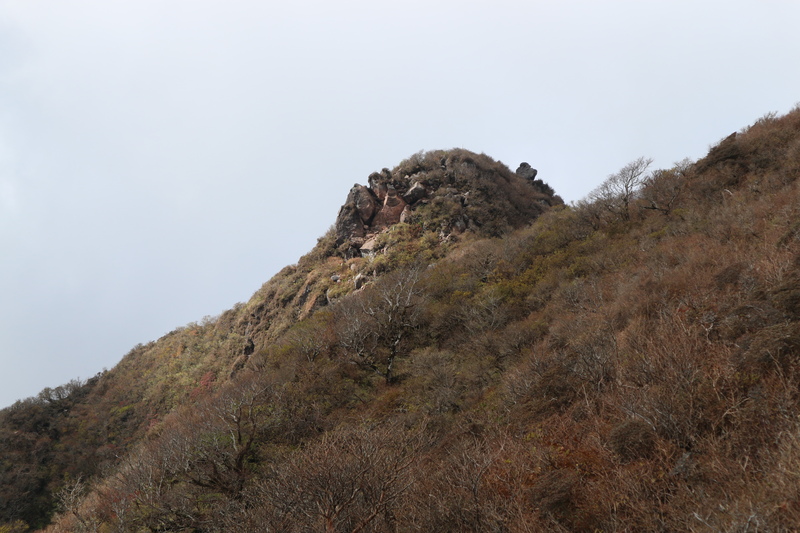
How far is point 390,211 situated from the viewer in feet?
137

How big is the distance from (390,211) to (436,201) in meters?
5.53

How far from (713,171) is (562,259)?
35.3 ft

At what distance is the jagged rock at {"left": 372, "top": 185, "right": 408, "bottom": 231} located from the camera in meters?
41.2

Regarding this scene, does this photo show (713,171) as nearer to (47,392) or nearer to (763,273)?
(763,273)

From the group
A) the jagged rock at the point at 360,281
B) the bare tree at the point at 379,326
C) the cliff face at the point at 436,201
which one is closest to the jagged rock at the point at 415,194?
the cliff face at the point at 436,201

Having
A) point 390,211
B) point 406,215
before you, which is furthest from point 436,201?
point 390,211

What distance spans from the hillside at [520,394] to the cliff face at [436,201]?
126 cm

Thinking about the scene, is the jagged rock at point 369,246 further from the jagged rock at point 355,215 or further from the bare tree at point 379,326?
the bare tree at point 379,326

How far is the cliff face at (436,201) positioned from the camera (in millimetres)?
38969

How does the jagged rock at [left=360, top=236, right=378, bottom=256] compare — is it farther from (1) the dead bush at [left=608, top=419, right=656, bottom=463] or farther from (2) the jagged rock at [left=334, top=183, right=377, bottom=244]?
(1) the dead bush at [left=608, top=419, right=656, bottom=463]

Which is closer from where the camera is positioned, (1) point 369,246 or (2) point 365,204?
(1) point 369,246

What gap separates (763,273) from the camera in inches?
356

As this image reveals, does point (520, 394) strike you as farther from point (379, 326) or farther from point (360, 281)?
point (360, 281)

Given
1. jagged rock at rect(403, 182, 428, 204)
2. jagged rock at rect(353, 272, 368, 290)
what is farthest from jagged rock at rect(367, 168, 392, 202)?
jagged rock at rect(353, 272, 368, 290)
